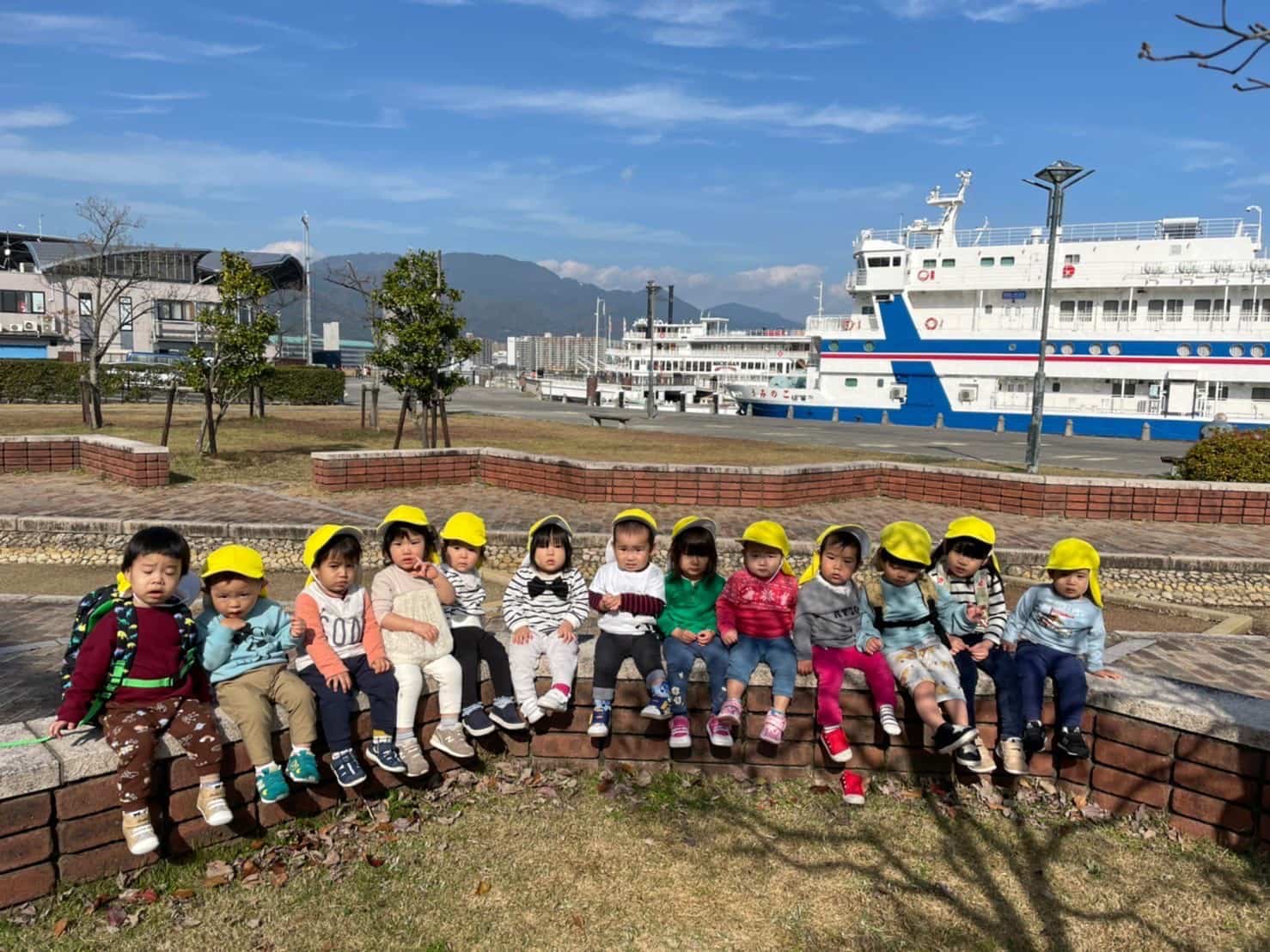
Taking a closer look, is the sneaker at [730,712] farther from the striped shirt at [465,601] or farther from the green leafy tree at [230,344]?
the green leafy tree at [230,344]

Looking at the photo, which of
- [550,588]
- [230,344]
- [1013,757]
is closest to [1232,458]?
[1013,757]

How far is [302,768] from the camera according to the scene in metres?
2.82

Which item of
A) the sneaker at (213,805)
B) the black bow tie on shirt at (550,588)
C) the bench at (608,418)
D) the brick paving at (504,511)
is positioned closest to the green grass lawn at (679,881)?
the sneaker at (213,805)

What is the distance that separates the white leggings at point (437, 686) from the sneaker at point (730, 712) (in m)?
1.04

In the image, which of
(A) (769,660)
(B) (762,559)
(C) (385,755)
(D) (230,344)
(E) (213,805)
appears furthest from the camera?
(D) (230,344)

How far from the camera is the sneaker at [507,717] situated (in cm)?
329

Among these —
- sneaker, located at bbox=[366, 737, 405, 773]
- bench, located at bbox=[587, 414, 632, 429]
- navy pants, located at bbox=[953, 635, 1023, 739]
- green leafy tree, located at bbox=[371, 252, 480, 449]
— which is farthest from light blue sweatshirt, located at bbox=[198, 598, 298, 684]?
bench, located at bbox=[587, 414, 632, 429]

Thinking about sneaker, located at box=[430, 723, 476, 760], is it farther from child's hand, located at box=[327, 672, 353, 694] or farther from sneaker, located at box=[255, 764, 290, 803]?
sneaker, located at box=[255, 764, 290, 803]

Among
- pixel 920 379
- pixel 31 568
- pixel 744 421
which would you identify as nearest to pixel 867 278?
pixel 920 379

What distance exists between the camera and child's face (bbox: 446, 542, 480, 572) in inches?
145

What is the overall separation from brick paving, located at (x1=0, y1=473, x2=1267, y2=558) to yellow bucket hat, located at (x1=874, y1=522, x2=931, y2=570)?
4.69 meters

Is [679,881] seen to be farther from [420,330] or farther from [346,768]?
[420,330]

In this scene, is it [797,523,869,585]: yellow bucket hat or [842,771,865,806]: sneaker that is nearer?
[842,771,865,806]: sneaker

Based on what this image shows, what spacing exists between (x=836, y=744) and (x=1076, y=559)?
1274 mm
